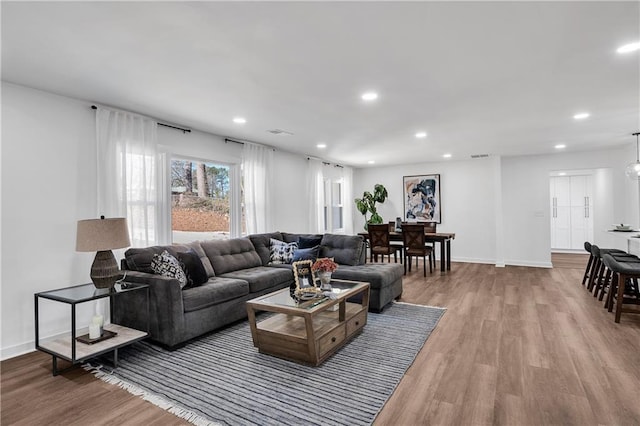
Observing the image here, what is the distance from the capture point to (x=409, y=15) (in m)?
1.95

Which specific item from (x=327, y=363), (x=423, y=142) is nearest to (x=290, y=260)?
(x=327, y=363)

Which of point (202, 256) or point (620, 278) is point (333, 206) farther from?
point (620, 278)

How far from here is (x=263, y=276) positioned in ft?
13.3

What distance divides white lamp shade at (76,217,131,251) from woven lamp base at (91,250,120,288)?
0.47ft

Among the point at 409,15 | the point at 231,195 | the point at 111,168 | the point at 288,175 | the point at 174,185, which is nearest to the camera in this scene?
the point at 409,15

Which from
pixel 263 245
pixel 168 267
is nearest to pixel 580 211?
pixel 263 245

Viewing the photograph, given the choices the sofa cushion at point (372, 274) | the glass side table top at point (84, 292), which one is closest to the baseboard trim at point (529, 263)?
the sofa cushion at point (372, 274)

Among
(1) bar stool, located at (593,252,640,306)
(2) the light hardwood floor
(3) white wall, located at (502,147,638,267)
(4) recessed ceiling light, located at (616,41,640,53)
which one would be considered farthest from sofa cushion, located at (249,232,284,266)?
(3) white wall, located at (502,147,638,267)

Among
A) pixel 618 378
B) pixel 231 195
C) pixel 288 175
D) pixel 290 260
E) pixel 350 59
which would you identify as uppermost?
pixel 350 59

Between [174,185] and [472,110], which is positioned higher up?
[472,110]

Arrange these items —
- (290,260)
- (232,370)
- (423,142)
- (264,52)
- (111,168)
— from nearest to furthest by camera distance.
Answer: (264,52)
(232,370)
(111,168)
(290,260)
(423,142)

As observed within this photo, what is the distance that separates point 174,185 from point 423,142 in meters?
4.05

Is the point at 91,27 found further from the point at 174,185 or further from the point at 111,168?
the point at 174,185

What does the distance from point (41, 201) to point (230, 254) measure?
2.08m
